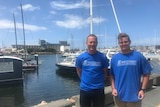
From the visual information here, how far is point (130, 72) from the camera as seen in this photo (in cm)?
418

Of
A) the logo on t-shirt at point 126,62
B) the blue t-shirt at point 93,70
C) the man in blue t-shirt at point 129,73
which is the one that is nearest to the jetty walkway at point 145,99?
the blue t-shirt at point 93,70

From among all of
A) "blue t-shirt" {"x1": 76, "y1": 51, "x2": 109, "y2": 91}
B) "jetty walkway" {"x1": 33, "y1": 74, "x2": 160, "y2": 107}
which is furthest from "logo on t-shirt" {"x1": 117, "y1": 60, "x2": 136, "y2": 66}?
"jetty walkway" {"x1": 33, "y1": 74, "x2": 160, "y2": 107}

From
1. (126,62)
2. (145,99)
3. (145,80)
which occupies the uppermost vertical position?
(126,62)

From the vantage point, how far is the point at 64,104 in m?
6.02

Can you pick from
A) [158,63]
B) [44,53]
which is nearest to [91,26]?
[158,63]

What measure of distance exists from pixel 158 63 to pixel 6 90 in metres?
35.7

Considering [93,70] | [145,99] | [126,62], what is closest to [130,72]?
[126,62]

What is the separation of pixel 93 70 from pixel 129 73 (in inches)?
28.8

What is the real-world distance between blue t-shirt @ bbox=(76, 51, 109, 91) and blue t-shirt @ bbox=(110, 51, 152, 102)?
442 millimetres

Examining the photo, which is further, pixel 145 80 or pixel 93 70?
pixel 93 70

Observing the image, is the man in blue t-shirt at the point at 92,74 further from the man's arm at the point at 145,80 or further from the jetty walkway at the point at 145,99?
the jetty walkway at the point at 145,99

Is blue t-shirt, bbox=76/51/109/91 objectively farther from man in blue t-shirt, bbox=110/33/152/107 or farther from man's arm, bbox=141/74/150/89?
man's arm, bbox=141/74/150/89

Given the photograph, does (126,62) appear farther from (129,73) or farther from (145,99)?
(145,99)

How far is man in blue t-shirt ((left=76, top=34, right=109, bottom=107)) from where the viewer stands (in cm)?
466
